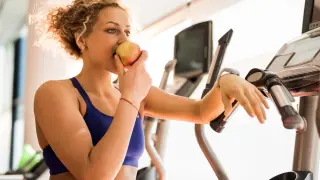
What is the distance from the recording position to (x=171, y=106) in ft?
5.79

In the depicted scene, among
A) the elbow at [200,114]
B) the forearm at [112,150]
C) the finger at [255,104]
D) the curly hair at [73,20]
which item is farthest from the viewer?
the elbow at [200,114]

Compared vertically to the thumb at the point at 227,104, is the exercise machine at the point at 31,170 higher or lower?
lower

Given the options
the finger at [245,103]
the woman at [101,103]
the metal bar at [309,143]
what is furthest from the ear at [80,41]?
the metal bar at [309,143]

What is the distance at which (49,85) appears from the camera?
1542 millimetres

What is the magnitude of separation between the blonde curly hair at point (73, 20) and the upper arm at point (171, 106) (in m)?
0.31

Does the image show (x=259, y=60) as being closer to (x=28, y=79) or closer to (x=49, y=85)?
(x=49, y=85)

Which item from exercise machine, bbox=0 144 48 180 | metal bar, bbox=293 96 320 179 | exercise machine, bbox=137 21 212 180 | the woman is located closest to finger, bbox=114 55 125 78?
the woman

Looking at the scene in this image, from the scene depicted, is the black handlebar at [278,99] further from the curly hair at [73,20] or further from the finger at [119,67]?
the curly hair at [73,20]

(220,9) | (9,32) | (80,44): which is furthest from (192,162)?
(9,32)

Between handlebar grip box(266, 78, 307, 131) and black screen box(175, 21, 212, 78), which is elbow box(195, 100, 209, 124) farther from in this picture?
black screen box(175, 21, 212, 78)

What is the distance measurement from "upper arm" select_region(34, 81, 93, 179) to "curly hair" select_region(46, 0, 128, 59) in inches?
7.9

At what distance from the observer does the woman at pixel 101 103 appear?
135 cm

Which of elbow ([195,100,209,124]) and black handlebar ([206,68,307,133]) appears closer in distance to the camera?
black handlebar ([206,68,307,133])

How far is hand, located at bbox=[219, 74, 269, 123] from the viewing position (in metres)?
1.25
